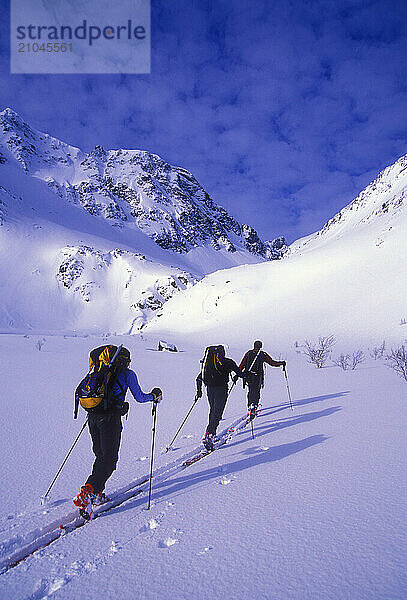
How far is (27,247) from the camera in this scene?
67.9m

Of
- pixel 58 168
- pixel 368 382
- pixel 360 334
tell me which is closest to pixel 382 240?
pixel 360 334

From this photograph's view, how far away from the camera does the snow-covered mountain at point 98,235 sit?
58.4 m

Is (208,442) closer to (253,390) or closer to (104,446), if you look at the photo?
(104,446)

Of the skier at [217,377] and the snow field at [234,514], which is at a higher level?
the skier at [217,377]

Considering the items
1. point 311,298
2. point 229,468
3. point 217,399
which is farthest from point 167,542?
point 311,298

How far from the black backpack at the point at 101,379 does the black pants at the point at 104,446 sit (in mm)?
137

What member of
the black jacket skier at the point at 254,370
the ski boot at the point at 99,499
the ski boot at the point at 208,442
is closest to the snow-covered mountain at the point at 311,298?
the black jacket skier at the point at 254,370

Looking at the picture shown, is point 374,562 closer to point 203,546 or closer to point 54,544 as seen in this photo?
point 203,546

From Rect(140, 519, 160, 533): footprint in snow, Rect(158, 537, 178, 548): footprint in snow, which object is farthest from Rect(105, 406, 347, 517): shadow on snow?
Rect(158, 537, 178, 548): footprint in snow

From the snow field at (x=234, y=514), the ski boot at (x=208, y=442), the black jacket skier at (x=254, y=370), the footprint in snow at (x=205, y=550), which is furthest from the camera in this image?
the black jacket skier at (x=254, y=370)

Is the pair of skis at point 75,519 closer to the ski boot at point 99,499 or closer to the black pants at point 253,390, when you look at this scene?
the ski boot at point 99,499

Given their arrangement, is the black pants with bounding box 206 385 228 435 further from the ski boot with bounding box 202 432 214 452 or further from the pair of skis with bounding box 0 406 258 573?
the pair of skis with bounding box 0 406 258 573

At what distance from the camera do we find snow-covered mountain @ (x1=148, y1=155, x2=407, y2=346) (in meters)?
A: 25.0

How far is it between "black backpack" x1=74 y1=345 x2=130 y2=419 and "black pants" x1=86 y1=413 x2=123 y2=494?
0.45 ft
